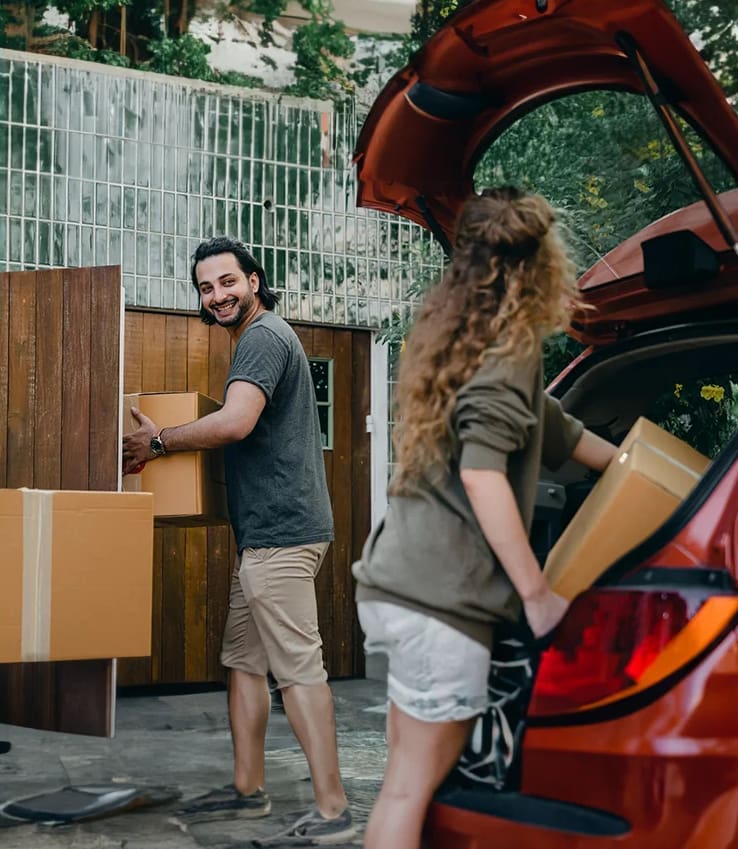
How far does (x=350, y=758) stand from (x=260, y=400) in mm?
2139

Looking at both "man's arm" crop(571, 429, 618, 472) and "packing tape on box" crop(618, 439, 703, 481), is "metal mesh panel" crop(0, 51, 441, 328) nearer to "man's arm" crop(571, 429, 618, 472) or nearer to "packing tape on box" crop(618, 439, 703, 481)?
"man's arm" crop(571, 429, 618, 472)

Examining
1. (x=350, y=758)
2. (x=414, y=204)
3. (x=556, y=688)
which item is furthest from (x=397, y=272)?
(x=556, y=688)

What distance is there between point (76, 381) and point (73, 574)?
70 centimetres

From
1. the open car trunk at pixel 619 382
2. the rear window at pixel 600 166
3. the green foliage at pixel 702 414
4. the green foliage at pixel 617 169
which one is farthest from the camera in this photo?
the rear window at pixel 600 166

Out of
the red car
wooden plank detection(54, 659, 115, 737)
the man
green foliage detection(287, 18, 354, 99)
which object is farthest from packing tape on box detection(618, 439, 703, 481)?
green foliage detection(287, 18, 354, 99)

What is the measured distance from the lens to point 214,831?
13.8 ft

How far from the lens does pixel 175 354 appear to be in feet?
24.8

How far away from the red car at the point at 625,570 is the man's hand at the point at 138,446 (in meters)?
1.30

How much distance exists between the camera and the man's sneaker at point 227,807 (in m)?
4.36

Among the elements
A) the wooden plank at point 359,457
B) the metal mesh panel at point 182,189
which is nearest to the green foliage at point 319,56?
the metal mesh panel at point 182,189

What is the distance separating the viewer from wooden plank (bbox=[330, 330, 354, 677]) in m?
7.94

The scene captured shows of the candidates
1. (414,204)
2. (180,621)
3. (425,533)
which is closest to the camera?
(425,533)

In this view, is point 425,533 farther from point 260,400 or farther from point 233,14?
point 233,14

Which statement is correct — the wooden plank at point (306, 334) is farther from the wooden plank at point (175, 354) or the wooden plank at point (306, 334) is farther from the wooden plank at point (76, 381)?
the wooden plank at point (76, 381)
